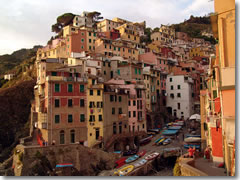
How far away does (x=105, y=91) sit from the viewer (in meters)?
27.2

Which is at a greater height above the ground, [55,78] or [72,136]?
[55,78]

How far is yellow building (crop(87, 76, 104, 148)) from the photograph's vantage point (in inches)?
1001

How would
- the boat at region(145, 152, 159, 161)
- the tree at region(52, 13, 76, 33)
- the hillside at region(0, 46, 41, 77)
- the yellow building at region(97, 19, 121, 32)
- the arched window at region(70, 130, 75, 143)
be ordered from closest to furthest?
the boat at region(145, 152, 159, 161) < the arched window at region(70, 130, 75, 143) < the tree at region(52, 13, 76, 33) < the yellow building at region(97, 19, 121, 32) < the hillside at region(0, 46, 41, 77)

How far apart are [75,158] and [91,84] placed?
315 inches

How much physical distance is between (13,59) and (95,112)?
44.3 metres

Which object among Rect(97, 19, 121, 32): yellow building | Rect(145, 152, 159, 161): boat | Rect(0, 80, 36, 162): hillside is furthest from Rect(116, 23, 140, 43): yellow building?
Rect(145, 152, 159, 161): boat

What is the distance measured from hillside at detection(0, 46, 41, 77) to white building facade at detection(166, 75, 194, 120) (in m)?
33.2

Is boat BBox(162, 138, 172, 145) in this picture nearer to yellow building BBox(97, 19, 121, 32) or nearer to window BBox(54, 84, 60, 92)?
window BBox(54, 84, 60, 92)

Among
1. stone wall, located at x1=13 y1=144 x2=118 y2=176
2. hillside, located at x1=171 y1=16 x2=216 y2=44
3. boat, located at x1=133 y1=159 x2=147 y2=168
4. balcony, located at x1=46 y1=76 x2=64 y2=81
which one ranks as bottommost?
boat, located at x1=133 y1=159 x2=147 y2=168

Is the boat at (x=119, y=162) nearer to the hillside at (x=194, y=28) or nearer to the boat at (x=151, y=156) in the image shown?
the boat at (x=151, y=156)

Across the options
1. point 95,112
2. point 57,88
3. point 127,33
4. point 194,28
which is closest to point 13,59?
point 127,33

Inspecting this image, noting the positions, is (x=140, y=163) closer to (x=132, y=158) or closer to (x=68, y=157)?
(x=132, y=158)

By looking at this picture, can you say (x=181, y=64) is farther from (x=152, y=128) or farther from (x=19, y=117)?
(x=19, y=117)

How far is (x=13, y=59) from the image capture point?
62.5 meters
